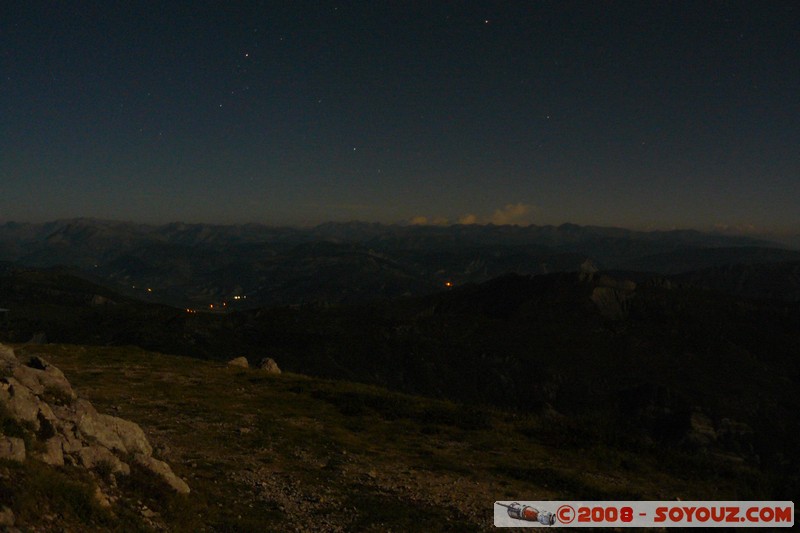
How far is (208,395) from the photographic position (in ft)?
88.7

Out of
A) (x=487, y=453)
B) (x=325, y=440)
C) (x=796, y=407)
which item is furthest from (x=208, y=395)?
(x=796, y=407)

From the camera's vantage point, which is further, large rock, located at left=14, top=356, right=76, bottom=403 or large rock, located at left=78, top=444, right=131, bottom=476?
large rock, located at left=14, top=356, right=76, bottom=403

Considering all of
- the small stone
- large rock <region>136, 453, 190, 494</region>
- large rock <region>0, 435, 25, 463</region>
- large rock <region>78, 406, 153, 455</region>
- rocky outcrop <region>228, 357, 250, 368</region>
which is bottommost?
rocky outcrop <region>228, 357, 250, 368</region>

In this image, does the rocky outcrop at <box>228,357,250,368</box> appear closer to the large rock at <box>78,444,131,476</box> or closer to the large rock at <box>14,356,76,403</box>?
the large rock at <box>14,356,76,403</box>

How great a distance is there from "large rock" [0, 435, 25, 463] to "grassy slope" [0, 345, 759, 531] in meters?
0.30

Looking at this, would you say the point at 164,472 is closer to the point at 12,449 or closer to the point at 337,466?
the point at 12,449

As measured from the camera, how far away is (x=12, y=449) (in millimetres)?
9867

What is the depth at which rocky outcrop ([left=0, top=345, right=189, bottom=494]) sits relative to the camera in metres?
10.8

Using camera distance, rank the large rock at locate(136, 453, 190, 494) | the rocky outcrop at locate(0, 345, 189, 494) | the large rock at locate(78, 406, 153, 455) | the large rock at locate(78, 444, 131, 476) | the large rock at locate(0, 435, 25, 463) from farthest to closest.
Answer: the large rock at locate(78, 406, 153, 455)
the large rock at locate(136, 453, 190, 494)
the large rock at locate(78, 444, 131, 476)
the rocky outcrop at locate(0, 345, 189, 494)
the large rock at locate(0, 435, 25, 463)

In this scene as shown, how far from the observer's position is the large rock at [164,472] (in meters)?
12.7

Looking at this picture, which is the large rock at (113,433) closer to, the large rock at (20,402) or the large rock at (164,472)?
the large rock at (164,472)

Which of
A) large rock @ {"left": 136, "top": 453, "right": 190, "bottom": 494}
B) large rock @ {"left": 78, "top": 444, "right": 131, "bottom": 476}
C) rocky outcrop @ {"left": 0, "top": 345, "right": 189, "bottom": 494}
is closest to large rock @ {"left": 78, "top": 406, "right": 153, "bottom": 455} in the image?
rocky outcrop @ {"left": 0, "top": 345, "right": 189, "bottom": 494}

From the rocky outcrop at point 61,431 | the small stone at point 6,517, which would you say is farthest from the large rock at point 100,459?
the small stone at point 6,517

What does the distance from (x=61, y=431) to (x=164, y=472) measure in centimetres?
298
